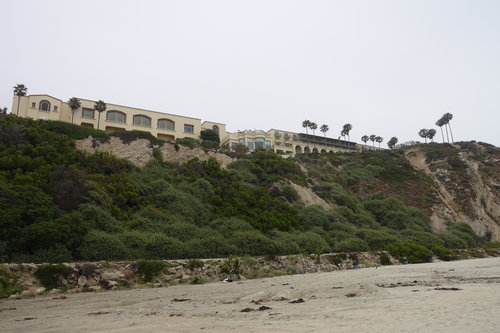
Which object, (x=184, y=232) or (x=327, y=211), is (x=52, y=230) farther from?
(x=327, y=211)

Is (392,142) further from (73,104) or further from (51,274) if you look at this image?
(51,274)

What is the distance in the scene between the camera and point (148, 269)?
17359mm

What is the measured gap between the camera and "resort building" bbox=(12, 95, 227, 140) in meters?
53.9

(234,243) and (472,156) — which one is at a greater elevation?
(472,156)

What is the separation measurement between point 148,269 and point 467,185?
58.8 metres

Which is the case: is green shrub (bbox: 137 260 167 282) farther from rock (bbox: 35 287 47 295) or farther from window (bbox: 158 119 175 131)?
window (bbox: 158 119 175 131)

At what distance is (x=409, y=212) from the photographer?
43.6 metres

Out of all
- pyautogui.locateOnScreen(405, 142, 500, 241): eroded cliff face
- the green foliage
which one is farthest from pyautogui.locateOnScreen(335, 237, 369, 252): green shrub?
pyautogui.locateOnScreen(405, 142, 500, 241): eroded cliff face

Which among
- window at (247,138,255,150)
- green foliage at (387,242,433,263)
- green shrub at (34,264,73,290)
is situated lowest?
green foliage at (387,242,433,263)

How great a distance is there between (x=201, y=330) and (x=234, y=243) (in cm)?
1830

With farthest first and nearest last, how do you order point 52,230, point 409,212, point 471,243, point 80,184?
point 409,212, point 471,243, point 80,184, point 52,230

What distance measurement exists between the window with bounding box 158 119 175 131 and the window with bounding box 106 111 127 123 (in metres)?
6.32

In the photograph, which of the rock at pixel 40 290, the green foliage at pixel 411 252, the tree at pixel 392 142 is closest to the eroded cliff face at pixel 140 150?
the green foliage at pixel 411 252

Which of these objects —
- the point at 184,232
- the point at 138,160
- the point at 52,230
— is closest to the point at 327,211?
the point at 184,232
